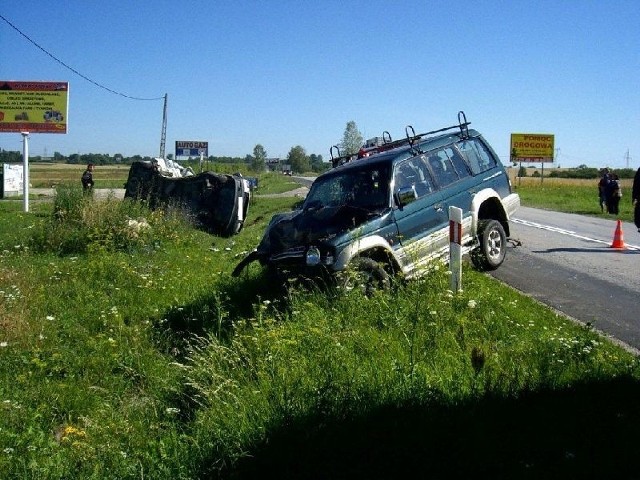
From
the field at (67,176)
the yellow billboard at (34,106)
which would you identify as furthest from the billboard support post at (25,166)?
the field at (67,176)

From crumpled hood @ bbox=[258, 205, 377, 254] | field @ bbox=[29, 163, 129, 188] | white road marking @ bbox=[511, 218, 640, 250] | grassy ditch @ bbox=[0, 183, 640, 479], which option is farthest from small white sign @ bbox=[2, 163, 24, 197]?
crumpled hood @ bbox=[258, 205, 377, 254]

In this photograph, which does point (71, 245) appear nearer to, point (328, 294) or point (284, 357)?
point (328, 294)

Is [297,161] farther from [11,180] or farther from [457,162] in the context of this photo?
[457,162]

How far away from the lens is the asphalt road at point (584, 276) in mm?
7449

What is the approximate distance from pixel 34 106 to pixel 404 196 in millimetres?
24249

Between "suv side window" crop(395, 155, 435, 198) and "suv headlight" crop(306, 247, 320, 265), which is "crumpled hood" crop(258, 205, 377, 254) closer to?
"suv headlight" crop(306, 247, 320, 265)

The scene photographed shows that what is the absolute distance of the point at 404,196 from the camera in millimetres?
8594

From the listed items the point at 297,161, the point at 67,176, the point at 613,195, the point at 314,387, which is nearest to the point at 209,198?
the point at 314,387

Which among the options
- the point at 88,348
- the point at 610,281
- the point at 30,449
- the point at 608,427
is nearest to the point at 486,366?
the point at 608,427

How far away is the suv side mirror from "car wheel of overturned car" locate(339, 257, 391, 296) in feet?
3.86

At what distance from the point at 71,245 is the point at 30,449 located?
369 inches

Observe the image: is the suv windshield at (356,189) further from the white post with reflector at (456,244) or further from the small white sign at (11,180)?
the small white sign at (11,180)

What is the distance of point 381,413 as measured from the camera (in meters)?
4.25

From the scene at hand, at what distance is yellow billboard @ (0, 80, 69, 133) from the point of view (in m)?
28.4
